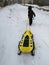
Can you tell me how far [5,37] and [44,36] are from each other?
8.48 feet

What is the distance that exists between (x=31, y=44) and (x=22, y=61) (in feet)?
3.37

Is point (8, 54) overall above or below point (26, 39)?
below

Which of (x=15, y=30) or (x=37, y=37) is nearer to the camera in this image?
(x=37, y=37)

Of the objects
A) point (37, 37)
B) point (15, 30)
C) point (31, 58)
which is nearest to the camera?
point (31, 58)

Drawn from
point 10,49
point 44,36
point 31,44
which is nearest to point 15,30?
point 44,36

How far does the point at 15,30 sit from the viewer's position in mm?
14883

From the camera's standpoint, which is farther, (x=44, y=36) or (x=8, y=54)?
(x=44, y=36)

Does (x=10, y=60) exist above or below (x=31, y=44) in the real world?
below

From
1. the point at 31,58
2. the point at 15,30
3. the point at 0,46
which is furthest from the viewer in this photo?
the point at 15,30

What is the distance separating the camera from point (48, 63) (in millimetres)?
9086

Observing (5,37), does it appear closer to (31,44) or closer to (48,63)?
(31,44)

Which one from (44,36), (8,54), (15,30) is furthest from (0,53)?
(15,30)

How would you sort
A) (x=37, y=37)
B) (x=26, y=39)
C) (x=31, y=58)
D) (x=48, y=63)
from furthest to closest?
(x=37, y=37), (x=26, y=39), (x=31, y=58), (x=48, y=63)

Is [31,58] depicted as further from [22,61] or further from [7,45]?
[7,45]
